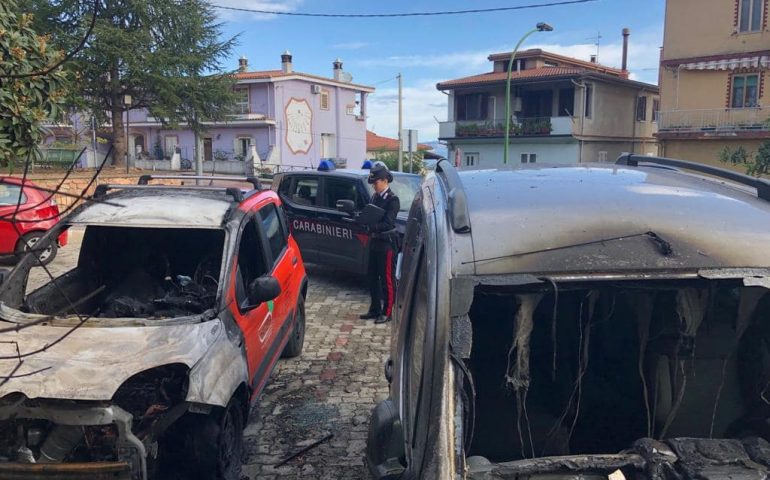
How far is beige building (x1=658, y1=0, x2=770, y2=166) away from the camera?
27.9m

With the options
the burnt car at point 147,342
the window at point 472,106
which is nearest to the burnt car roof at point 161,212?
the burnt car at point 147,342

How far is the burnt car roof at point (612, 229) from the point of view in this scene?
6.97 ft

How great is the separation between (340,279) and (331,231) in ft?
4.32

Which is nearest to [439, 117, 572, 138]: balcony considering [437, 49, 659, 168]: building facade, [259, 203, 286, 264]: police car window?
[437, 49, 659, 168]: building facade

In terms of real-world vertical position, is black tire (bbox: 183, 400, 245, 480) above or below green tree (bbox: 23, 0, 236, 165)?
below

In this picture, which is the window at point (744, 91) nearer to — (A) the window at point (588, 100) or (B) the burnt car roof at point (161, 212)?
(A) the window at point (588, 100)

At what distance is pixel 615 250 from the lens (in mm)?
2156

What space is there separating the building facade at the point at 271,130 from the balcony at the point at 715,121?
2133 centimetres

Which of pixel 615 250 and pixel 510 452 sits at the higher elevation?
pixel 615 250

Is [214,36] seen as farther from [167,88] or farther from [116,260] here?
[116,260]

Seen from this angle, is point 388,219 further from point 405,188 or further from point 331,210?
point 405,188

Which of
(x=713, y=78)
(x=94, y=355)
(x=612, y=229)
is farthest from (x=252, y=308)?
(x=713, y=78)

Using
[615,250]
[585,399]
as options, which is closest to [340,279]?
[585,399]

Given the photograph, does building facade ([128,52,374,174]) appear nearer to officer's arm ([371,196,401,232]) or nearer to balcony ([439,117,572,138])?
balcony ([439,117,572,138])
